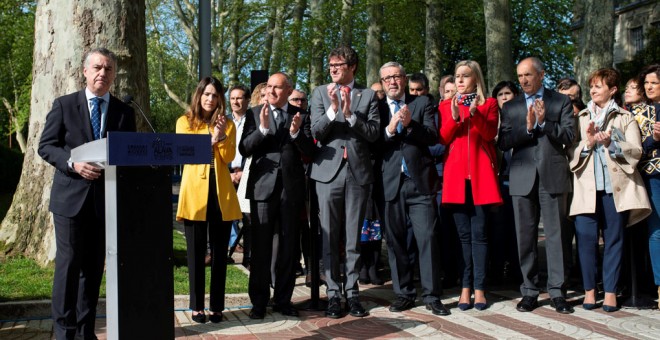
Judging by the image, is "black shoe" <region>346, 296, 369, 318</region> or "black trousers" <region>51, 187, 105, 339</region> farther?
"black shoe" <region>346, 296, 369, 318</region>

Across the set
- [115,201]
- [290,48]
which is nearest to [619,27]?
[290,48]

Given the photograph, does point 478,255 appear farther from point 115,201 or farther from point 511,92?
point 115,201

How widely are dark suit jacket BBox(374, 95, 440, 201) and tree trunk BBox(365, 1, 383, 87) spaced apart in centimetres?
1746

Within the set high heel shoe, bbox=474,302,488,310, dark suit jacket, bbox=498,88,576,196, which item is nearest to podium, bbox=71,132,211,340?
high heel shoe, bbox=474,302,488,310

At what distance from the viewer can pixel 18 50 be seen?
128ft

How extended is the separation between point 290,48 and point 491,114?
2297 cm

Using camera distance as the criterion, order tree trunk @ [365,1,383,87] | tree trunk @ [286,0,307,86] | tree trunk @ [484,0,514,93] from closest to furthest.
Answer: tree trunk @ [484,0,514,93], tree trunk @ [365,1,383,87], tree trunk @ [286,0,307,86]

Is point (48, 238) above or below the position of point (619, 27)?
below

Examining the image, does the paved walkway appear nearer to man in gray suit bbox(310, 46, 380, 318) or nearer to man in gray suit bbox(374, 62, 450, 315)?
man in gray suit bbox(374, 62, 450, 315)

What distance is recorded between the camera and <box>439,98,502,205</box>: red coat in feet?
24.0

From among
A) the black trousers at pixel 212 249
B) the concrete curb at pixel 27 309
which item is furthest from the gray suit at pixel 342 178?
the concrete curb at pixel 27 309

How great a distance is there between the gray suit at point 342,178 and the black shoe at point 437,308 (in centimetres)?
74

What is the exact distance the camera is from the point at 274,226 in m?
7.24

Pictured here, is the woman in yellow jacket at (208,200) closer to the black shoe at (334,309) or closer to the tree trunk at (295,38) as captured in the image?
the black shoe at (334,309)
